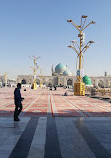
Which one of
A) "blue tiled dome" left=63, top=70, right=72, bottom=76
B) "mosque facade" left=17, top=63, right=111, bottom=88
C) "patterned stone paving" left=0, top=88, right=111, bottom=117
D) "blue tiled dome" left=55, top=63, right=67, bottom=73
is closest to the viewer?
"patterned stone paving" left=0, top=88, right=111, bottom=117

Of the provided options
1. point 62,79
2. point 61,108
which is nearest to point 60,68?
point 62,79

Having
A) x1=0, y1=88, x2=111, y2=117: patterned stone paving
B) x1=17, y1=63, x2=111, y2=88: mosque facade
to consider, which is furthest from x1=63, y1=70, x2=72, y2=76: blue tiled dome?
x1=0, y1=88, x2=111, y2=117: patterned stone paving

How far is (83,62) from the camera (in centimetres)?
2114

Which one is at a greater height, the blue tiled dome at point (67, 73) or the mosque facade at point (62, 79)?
the blue tiled dome at point (67, 73)

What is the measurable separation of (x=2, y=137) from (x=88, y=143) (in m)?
2.22

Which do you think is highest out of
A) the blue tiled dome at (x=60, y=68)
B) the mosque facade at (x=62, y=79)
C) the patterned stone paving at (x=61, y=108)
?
the blue tiled dome at (x=60, y=68)

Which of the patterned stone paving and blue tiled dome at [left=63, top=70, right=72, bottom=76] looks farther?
blue tiled dome at [left=63, top=70, right=72, bottom=76]

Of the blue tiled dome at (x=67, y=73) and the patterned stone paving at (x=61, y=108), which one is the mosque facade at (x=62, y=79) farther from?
the patterned stone paving at (x=61, y=108)

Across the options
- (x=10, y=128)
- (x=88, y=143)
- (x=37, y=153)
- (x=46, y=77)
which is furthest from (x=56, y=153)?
(x=46, y=77)

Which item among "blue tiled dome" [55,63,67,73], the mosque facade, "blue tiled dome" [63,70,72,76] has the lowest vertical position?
the mosque facade

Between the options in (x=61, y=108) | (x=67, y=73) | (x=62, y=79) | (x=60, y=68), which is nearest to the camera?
(x=61, y=108)

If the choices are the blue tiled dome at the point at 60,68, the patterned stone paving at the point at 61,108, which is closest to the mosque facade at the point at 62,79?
the blue tiled dome at the point at 60,68

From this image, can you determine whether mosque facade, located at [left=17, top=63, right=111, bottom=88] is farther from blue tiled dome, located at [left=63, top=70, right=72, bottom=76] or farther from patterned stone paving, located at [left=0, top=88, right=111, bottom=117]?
patterned stone paving, located at [left=0, top=88, right=111, bottom=117]

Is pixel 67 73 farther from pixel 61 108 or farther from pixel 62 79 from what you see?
pixel 61 108
